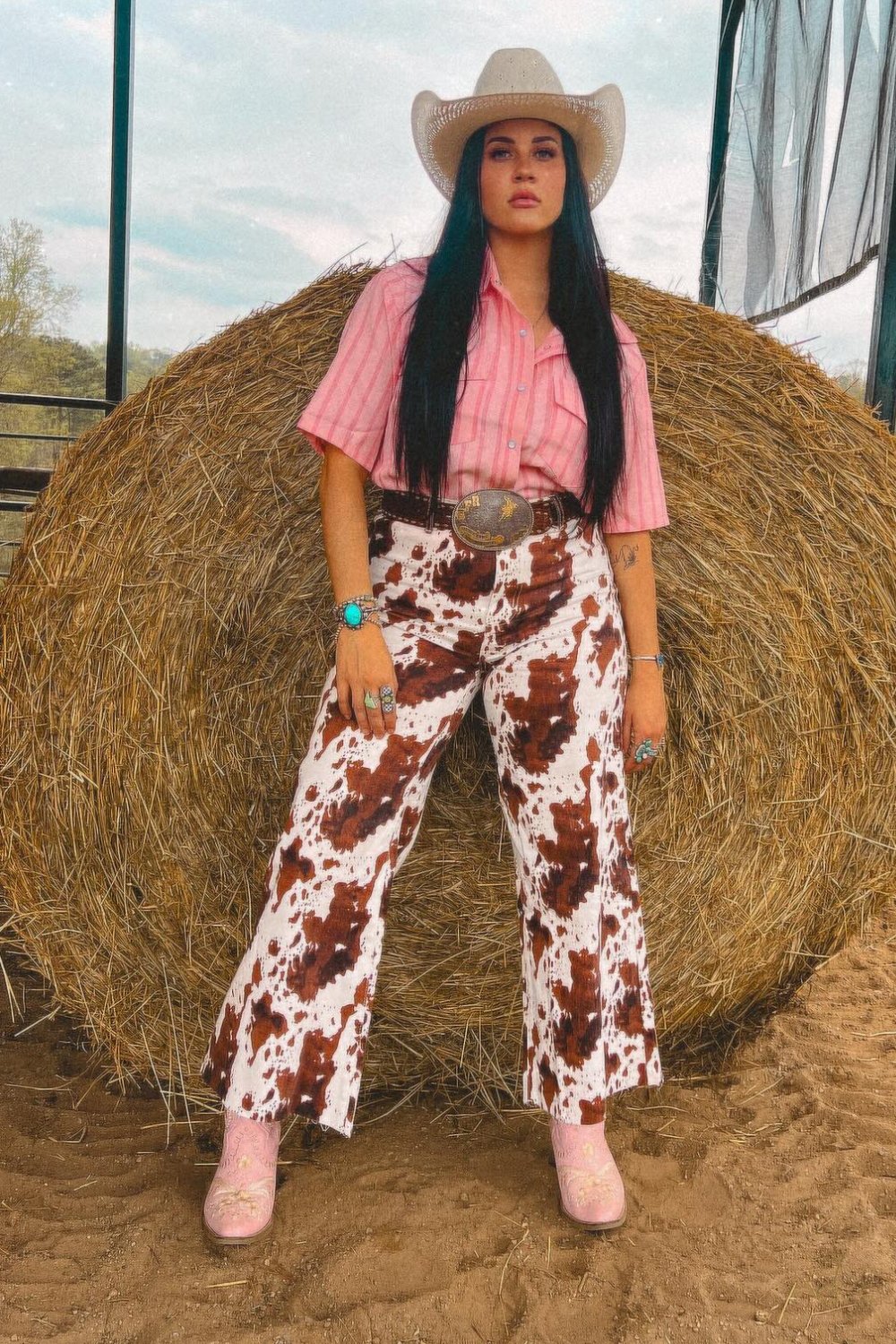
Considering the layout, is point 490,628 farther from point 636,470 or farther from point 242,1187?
point 242,1187

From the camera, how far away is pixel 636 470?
1445 millimetres

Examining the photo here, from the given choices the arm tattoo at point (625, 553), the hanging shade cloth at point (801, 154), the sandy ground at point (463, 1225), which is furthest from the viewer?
the hanging shade cloth at point (801, 154)

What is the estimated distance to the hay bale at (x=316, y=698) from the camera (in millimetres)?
1646

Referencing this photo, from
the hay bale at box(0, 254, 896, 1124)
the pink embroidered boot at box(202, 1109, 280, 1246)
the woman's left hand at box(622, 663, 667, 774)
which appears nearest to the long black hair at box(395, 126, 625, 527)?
the woman's left hand at box(622, 663, 667, 774)

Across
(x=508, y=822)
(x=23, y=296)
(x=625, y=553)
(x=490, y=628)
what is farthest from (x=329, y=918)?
(x=23, y=296)

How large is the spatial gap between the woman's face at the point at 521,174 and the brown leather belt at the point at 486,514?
1.25 feet

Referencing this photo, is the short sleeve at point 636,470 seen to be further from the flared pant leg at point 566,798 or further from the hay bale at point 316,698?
the hay bale at point 316,698

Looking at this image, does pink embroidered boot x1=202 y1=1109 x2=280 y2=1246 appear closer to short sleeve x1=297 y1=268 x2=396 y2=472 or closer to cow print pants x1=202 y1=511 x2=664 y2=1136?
cow print pants x1=202 y1=511 x2=664 y2=1136

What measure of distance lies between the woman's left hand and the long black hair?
25cm

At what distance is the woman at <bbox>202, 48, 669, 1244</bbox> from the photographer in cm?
131

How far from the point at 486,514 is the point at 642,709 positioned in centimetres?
40

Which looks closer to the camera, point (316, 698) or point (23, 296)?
point (316, 698)

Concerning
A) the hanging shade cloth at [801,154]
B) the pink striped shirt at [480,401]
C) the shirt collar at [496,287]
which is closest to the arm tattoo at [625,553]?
the pink striped shirt at [480,401]

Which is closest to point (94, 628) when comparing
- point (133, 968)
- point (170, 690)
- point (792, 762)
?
point (170, 690)
